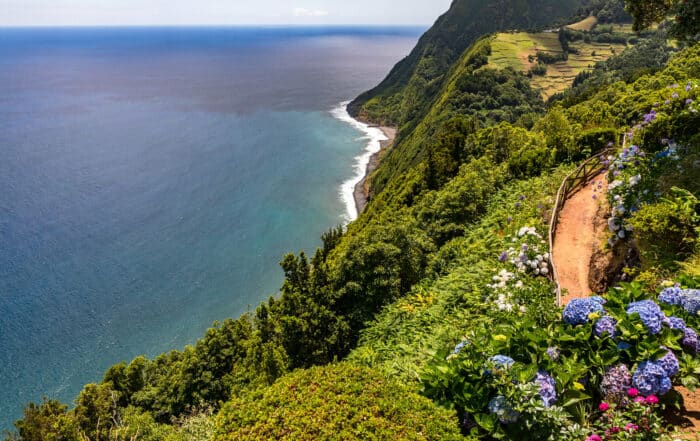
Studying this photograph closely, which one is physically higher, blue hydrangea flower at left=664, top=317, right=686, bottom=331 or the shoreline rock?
blue hydrangea flower at left=664, top=317, right=686, bottom=331

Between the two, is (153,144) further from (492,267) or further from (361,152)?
(492,267)

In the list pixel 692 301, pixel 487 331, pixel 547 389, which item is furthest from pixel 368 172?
pixel 547 389

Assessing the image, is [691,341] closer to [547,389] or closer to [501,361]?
[547,389]

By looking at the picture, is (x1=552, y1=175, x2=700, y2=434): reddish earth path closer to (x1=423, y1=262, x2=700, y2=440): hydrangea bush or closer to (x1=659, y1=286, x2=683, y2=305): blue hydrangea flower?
(x1=659, y1=286, x2=683, y2=305): blue hydrangea flower

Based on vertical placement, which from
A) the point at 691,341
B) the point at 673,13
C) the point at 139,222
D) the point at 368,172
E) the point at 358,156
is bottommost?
the point at 139,222

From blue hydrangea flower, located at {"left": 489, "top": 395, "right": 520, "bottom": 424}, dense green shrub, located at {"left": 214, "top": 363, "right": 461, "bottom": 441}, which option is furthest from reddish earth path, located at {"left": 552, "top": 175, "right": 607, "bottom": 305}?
dense green shrub, located at {"left": 214, "top": 363, "right": 461, "bottom": 441}

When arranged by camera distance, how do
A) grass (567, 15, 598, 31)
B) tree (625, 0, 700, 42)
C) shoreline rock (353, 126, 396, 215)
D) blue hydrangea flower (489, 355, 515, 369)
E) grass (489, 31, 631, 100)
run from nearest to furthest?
blue hydrangea flower (489, 355, 515, 369)
tree (625, 0, 700, 42)
shoreline rock (353, 126, 396, 215)
grass (489, 31, 631, 100)
grass (567, 15, 598, 31)

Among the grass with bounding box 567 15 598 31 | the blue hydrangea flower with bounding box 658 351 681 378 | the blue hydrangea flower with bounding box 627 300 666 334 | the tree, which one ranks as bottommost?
the blue hydrangea flower with bounding box 658 351 681 378
